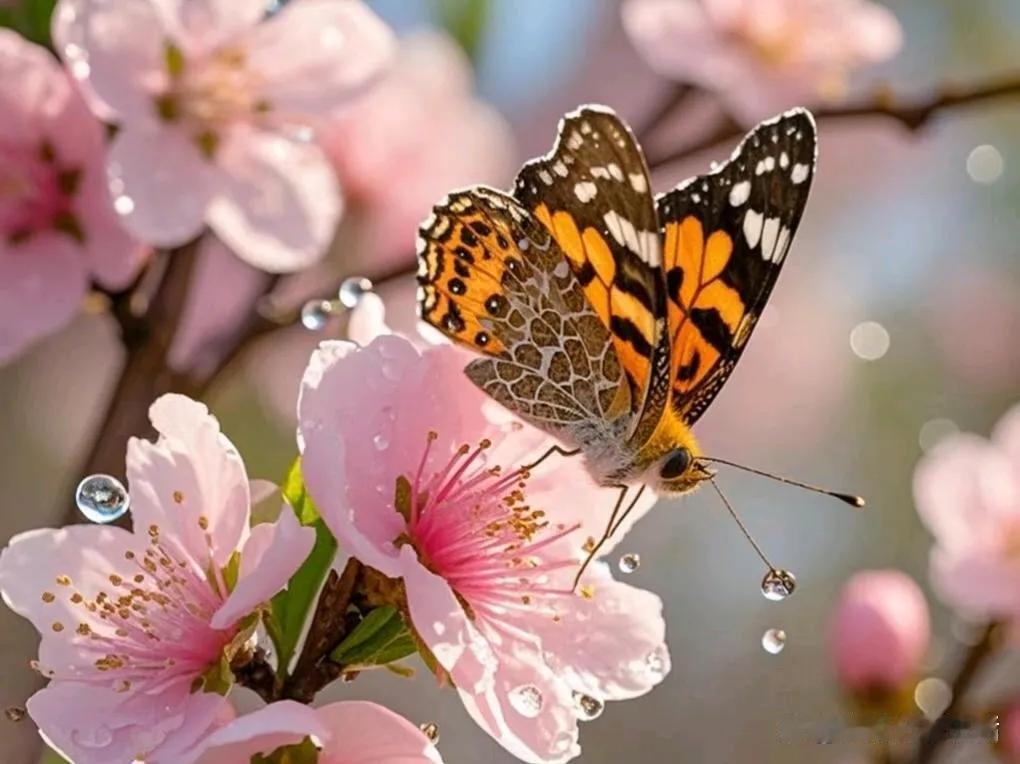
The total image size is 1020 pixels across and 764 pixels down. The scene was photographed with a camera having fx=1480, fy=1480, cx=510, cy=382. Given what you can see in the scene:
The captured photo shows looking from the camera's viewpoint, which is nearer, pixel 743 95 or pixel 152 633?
pixel 152 633

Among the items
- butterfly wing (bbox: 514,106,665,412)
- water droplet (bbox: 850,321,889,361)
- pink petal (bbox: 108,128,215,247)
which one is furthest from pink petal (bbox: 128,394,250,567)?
water droplet (bbox: 850,321,889,361)

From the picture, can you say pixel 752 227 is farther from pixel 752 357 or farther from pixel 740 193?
pixel 752 357

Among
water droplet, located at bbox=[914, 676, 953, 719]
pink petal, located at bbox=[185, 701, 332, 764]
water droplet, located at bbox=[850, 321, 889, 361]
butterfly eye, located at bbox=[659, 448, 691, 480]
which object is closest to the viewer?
pink petal, located at bbox=[185, 701, 332, 764]

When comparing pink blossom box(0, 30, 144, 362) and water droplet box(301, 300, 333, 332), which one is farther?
pink blossom box(0, 30, 144, 362)

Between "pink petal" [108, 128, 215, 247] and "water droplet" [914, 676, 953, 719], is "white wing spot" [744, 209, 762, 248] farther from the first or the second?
"water droplet" [914, 676, 953, 719]

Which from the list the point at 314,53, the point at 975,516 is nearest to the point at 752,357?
the point at 975,516

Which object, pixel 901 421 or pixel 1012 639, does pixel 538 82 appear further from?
pixel 1012 639

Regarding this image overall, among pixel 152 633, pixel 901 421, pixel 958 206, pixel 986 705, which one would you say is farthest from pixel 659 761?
pixel 958 206
